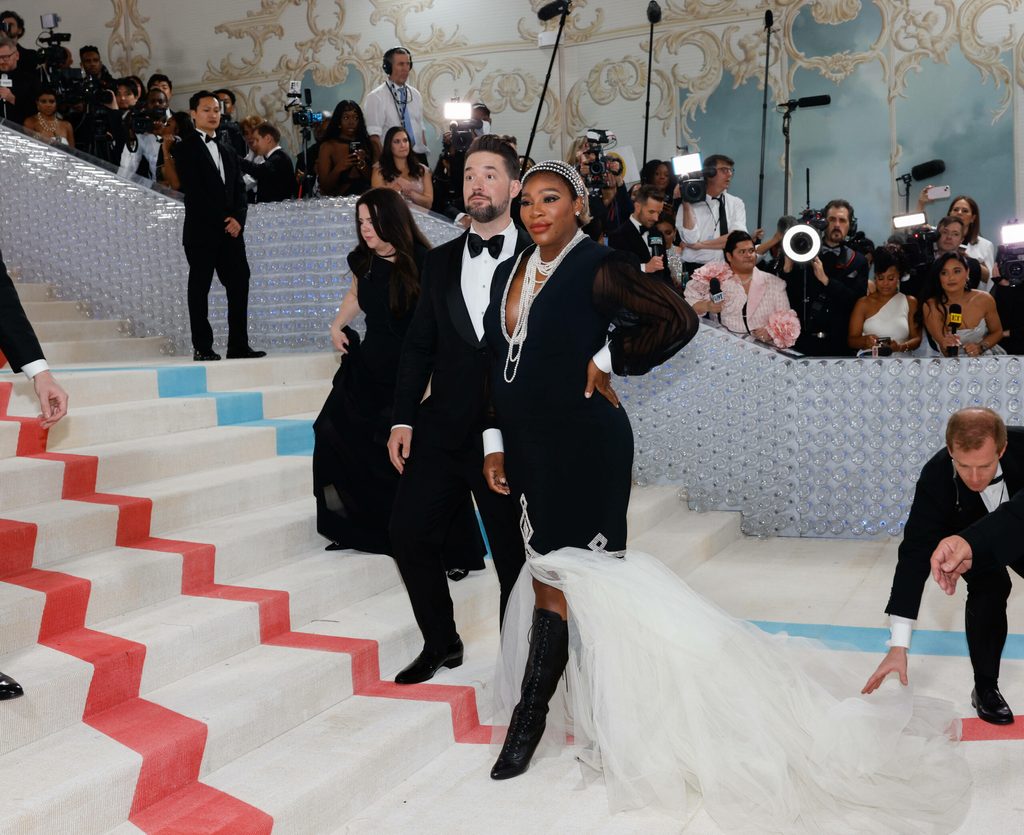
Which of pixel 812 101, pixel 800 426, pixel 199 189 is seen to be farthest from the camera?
pixel 812 101

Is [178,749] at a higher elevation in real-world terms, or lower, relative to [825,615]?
higher

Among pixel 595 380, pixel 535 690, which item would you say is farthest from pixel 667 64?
pixel 535 690

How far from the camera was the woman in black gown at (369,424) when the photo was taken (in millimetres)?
3643

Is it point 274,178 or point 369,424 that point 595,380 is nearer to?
point 369,424

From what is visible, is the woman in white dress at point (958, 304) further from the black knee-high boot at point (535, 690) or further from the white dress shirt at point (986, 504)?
the black knee-high boot at point (535, 690)

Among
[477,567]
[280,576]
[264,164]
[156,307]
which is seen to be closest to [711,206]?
[264,164]

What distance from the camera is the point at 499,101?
994 centimetres

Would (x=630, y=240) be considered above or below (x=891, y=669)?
above

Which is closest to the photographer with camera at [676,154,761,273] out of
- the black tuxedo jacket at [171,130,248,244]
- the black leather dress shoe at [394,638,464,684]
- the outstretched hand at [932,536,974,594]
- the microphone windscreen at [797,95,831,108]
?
the microphone windscreen at [797,95,831,108]

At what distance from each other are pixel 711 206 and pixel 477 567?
396cm

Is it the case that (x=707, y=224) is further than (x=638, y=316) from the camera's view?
Yes

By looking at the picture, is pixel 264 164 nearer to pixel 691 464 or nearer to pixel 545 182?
pixel 691 464

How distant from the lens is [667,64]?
9.35 m

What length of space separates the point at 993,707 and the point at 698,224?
4.44 metres
